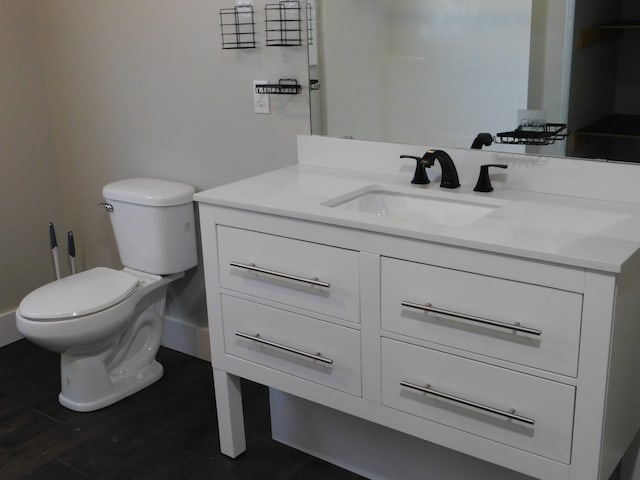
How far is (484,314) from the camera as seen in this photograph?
167 cm

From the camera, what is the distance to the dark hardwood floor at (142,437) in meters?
2.39

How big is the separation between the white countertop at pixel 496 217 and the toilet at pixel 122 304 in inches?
25.3

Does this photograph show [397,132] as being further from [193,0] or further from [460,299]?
[193,0]

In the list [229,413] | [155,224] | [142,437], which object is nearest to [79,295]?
[155,224]

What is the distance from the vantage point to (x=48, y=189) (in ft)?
11.3

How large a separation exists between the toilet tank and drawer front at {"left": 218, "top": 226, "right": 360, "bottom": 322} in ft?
2.29

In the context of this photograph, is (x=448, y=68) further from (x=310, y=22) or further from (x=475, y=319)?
(x=475, y=319)

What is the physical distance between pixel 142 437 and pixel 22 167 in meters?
1.43

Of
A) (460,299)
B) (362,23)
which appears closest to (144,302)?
(362,23)

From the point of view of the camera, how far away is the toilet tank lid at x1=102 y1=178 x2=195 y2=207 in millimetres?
2770

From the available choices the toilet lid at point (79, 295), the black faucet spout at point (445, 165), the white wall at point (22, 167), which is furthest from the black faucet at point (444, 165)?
the white wall at point (22, 167)

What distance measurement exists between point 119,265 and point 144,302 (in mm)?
555

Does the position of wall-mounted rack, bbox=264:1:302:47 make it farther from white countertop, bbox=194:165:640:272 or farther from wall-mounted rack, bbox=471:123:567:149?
→ wall-mounted rack, bbox=471:123:567:149

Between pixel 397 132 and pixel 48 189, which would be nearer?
pixel 397 132
